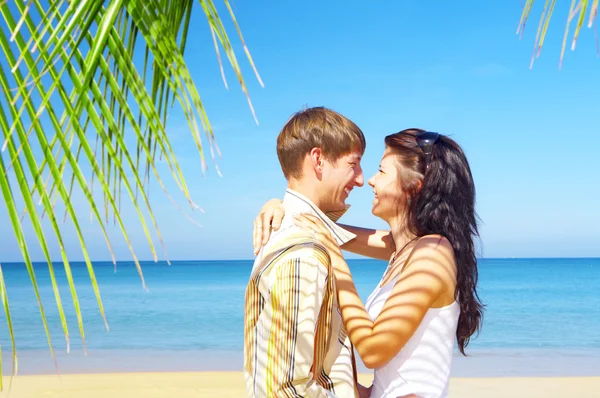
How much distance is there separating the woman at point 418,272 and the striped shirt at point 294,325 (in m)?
0.13

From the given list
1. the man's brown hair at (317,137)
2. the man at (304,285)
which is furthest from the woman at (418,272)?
the man's brown hair at (317,137)

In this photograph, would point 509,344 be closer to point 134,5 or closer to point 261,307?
point 261,307

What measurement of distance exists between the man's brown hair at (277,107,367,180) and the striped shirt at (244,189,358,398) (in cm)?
30

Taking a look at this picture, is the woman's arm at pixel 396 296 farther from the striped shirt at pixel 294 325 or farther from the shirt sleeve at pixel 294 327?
the shirt sleeve at pixel 294 327

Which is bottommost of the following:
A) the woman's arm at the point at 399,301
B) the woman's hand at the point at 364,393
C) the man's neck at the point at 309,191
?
the woman's hand at the point at 364,393

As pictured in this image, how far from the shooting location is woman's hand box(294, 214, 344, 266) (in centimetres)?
229

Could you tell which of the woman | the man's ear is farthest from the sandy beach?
the man's ear

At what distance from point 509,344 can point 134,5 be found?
17120mm

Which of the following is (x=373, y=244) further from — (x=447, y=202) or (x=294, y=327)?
(x=294, y=327)

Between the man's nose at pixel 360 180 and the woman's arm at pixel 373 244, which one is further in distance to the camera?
the woman's arm at pixel 373 244

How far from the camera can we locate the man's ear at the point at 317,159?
2418mm

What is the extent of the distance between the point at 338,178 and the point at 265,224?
0.33m

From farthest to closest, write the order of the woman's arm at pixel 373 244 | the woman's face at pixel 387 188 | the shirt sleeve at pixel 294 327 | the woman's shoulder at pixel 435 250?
A: the woman's arm at pixel 373 244, the woman's face at pixel 387 188, the woman's shoulder at pixel 435 250, the shirt sleeve at pixel 294 327

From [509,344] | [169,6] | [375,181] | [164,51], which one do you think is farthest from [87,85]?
[509,344]
